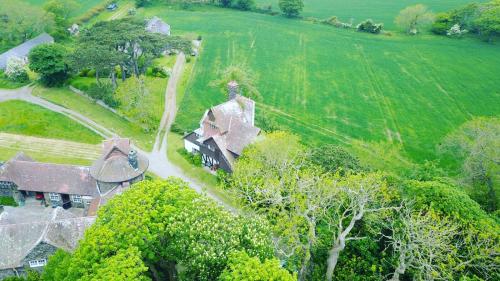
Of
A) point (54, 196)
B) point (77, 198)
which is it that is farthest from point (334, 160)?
point (54, 196)

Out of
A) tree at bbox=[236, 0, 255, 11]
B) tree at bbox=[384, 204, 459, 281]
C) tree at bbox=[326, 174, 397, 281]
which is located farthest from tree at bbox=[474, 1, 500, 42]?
tree at bbox=[384, 204, 459, 281]

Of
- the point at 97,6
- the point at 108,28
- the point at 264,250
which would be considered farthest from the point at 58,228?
the point at 97,6

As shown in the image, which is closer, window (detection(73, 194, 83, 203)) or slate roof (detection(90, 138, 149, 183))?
slate roof (detection(90, 138, 149, 183))

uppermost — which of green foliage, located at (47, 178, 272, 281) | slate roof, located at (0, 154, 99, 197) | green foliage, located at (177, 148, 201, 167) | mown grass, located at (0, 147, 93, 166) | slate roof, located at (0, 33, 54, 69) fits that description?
slate roof, located at (0, 33, 54, 69)

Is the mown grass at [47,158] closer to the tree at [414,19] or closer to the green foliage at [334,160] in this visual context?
the green foliage at [334,160]

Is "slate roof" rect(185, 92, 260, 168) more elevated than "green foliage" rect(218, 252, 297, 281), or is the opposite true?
"green foliage" rect(218, 252, 297, 281)

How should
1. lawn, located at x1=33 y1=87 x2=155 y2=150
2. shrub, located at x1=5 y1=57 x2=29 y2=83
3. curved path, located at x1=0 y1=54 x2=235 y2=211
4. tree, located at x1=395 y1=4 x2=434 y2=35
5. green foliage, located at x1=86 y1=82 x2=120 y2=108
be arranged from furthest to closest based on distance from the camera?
tree, located at x1=395 y1=4 x2=434 y2=35, shrub, located at x1=5 y1=57 x2=29 y2=83, green foliage, located at x1=86 y1=82 x2=120 y2=108, lawn, located at x1=33 y1=87 x2=155 y2=150, curved path, located at x1=0 y1=54 x2=235 y2=211

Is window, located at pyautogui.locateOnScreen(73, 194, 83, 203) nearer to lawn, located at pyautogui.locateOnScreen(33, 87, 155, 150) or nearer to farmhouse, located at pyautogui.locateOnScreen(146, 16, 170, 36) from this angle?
lawn, located at pyautogui.locateOnScreen(33, 87, 155, 150)
